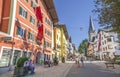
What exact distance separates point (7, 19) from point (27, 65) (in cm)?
792

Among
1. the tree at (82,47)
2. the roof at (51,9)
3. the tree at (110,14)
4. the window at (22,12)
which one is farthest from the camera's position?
the tree at (82,47)

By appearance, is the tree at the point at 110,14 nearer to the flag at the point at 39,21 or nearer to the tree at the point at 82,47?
the flag at the point at 39,21

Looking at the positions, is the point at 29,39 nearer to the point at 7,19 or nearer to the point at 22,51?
the point at 22,51

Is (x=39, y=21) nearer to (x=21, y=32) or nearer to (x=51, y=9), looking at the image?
(x=21, y=32)

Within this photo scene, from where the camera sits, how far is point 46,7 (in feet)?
141

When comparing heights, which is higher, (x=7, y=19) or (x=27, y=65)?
(x=7, y=19)

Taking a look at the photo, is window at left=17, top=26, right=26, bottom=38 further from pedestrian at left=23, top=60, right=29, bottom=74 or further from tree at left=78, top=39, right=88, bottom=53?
tree at left=78, top=39, right=88, bottom=53

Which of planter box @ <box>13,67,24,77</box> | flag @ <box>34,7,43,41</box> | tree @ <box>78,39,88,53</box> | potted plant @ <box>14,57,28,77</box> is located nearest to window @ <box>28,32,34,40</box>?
flag @ <box>34,7,43,41</box>

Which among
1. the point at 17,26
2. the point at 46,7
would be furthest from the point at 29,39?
the point at 46,7

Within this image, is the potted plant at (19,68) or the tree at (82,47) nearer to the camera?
the potted plant at (19,68)

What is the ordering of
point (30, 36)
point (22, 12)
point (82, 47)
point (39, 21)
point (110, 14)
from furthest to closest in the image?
point (82, 47) → point (39, 21) → point (30, 36) → point (22, 12) → point (110, 14)

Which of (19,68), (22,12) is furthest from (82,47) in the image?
(19,68)

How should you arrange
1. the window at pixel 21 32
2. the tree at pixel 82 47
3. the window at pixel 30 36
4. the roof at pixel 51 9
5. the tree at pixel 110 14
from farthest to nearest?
1. the tree at pixel 82 47
2. the roof at pixel 51 9
3. the window at pixel 30 36
4. the window at pixel 21 32
5. the tree at pixel 110 14

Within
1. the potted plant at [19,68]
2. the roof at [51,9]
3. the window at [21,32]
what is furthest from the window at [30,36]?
the potted plant at [19,68]
